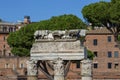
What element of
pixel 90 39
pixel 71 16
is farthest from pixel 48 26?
pixel 90 39

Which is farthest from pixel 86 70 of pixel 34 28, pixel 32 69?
pixel 34 28

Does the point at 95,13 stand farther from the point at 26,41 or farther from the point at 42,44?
the point at 42,44

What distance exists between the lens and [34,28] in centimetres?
7931

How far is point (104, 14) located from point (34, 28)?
1795 centimetres

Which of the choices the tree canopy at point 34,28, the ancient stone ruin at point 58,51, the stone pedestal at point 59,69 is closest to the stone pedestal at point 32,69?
the ancient stone ruin at point 58,51

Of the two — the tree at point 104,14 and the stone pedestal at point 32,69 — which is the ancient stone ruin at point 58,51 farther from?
the tree at point 104,14

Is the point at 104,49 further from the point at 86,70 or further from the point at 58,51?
the point at 86,70

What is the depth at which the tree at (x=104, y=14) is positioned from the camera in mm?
63156

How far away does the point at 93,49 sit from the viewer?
8888 centimetres

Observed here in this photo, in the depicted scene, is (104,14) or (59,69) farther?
(104,14)

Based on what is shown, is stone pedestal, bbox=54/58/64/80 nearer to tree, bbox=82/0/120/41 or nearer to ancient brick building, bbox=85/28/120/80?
tree, bbox=82/0/120/41

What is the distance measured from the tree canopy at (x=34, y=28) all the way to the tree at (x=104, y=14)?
5.54 meters

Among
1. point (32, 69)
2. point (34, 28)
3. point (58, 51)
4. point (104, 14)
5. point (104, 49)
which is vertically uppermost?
point (104, 14)

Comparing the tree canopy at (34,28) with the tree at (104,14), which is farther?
the tree canopy at (34,28)
